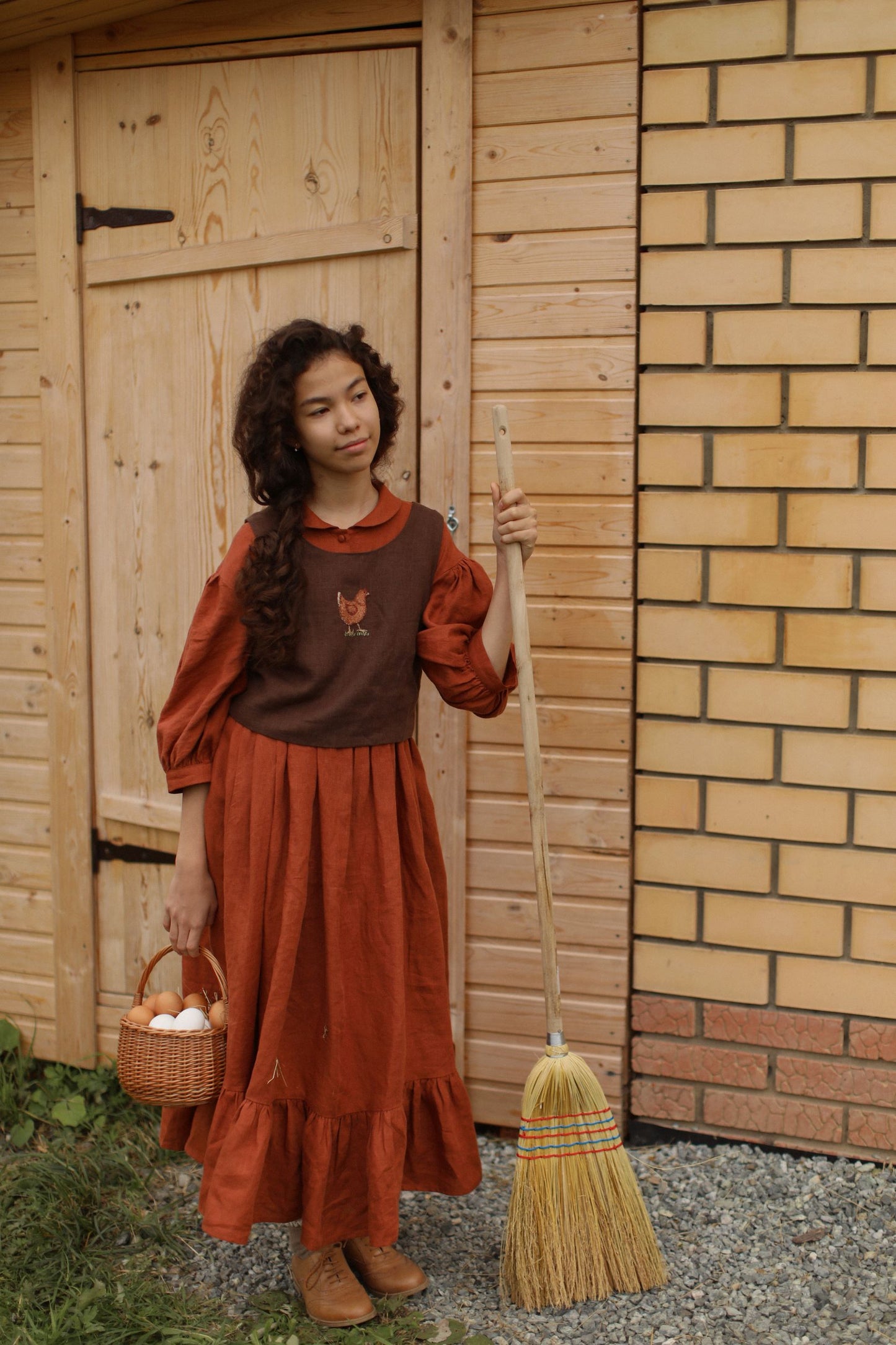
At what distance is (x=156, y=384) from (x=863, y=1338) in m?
2.84

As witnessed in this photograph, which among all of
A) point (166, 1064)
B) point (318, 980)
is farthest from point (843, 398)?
point (166, 1064)

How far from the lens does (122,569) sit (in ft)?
11.4

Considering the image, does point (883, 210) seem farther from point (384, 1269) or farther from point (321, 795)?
point (384, 1269)

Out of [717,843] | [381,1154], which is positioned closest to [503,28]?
[717,843]

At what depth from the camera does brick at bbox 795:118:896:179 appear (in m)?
2.76

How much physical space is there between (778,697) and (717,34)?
1.55 meters

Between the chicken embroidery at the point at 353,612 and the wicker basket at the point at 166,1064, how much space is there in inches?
34.1

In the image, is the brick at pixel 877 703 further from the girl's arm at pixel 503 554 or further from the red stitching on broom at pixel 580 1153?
the red stitching on broom at pixel 580 1153

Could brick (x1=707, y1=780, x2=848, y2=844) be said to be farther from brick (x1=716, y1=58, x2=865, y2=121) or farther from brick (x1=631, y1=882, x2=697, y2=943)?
brick (x1=716, y1=58, x2=865, y2=121)

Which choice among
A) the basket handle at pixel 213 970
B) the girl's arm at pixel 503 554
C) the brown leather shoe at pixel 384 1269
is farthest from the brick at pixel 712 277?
the brown leather shoe at pixel 384 1269

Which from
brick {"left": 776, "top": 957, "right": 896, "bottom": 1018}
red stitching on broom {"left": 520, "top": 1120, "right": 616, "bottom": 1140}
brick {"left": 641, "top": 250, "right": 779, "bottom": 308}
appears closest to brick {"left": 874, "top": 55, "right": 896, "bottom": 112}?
brick {"left": 641, "top": 250, "right": 779, "bottom": 308}

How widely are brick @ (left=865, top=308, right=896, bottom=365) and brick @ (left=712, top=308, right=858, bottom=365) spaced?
0.04 metres

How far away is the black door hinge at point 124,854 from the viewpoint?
3531 mm

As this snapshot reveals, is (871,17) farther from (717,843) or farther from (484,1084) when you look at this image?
(484,1084)
